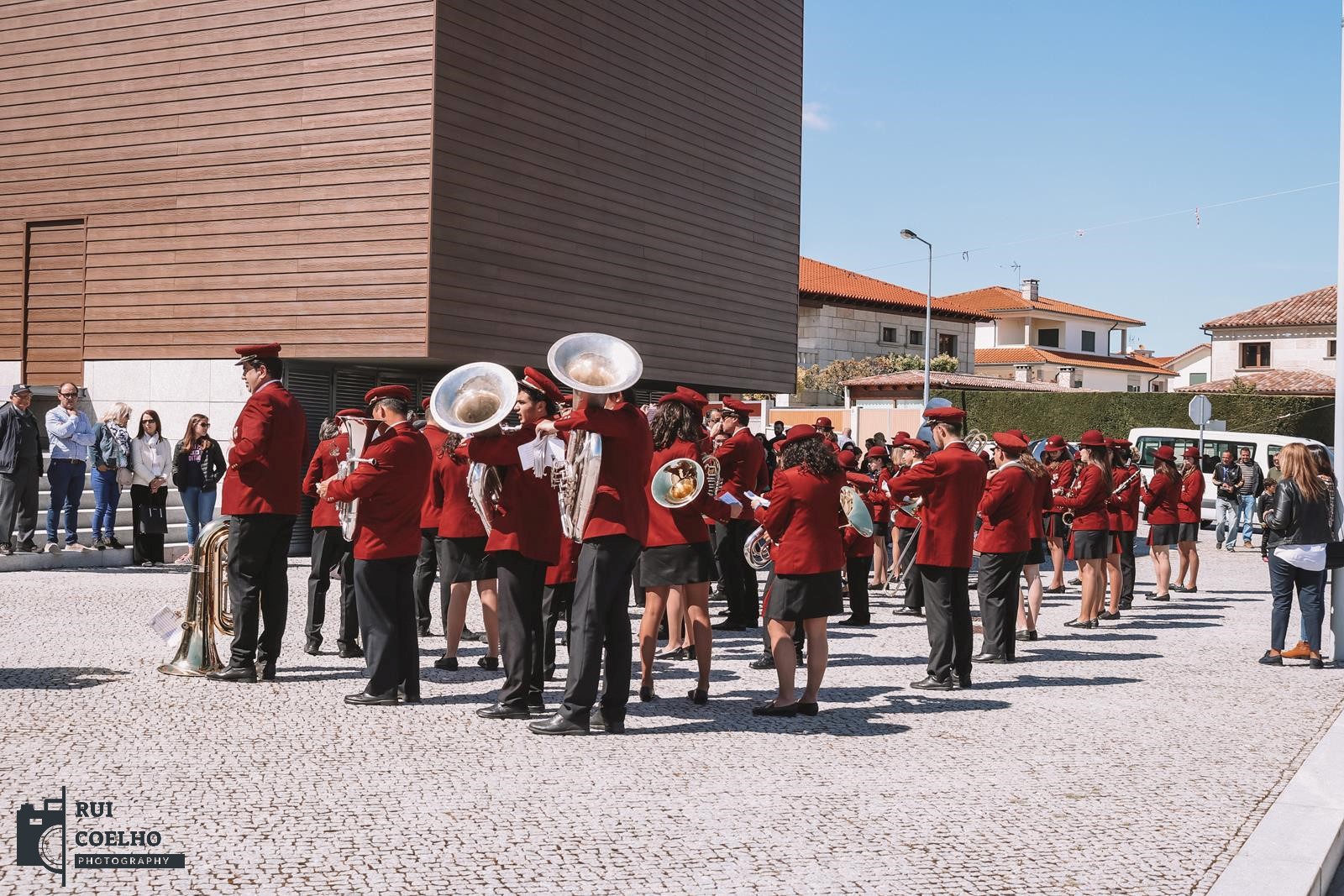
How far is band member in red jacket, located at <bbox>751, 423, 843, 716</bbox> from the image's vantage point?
752cm

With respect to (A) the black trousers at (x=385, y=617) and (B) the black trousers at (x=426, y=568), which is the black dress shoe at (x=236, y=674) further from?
(B) the black trousers at (x=426, y=568)

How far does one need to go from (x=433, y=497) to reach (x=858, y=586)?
14.0ft

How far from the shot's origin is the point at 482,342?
1764 cm

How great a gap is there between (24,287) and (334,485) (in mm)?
14439

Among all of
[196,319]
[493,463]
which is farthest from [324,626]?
[196,319]

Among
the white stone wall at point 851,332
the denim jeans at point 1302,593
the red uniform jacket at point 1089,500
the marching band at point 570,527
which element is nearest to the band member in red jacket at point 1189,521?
the red uniform jacket at point 1089,500

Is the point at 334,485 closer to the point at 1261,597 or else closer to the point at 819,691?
the point at 819,691

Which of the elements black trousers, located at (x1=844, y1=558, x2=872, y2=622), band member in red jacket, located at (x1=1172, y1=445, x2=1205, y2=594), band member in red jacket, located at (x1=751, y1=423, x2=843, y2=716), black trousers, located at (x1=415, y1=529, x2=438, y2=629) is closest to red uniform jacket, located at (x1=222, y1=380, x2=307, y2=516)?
black trousers, located at (x1=415, y1=529, x2=438, y2=629)

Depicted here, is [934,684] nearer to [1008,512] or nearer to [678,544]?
[1008,512]

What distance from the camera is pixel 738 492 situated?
990 centimetres

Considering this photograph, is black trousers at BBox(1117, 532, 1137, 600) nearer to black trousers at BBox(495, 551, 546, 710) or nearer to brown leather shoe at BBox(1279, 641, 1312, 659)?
brown leather shoe at BBox(1279, 641, 1312, 659)

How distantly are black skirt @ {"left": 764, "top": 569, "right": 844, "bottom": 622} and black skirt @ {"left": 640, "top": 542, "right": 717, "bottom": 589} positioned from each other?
0.72 meters

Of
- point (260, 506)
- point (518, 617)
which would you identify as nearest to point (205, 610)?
point (260, 506)

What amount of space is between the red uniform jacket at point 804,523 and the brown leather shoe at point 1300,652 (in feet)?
15.3
